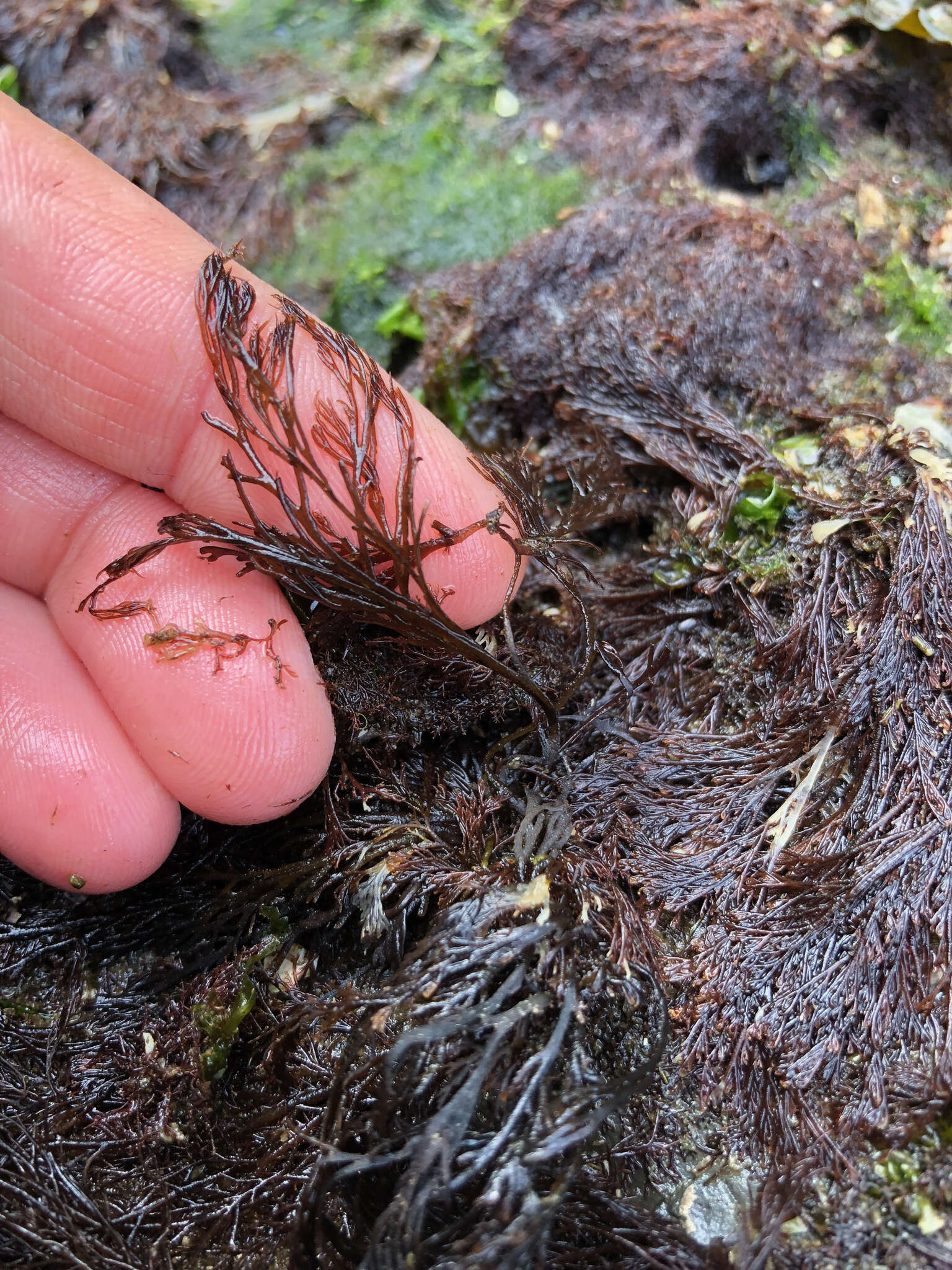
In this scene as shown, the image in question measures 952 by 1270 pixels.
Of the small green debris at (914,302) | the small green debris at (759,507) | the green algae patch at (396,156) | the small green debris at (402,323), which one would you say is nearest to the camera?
the small green debris at (759,507)

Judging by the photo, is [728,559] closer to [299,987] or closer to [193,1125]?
[299,987]

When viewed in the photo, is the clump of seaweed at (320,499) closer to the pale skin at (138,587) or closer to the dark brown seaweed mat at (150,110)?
the pale skin at (138,587)

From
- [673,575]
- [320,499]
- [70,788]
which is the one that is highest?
[320,499]

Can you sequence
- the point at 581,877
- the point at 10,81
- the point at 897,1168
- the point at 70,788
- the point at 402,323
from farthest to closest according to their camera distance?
the point at 10,81
the point at 402,323
the point at 70,788
the point at 581,877
the point at 897,1168

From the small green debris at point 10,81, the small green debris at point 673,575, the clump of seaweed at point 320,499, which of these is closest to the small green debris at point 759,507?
the small green debris at point 673,575

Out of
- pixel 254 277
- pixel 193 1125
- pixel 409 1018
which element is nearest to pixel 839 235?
pixel 254 277

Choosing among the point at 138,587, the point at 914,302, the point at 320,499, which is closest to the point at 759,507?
the point at 914,302

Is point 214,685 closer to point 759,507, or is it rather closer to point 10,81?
point 759,507
